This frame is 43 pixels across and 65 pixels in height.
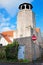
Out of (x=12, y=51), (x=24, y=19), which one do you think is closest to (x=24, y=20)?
(x=24, y=19)

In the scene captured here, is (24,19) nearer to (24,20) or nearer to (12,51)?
(24,20)

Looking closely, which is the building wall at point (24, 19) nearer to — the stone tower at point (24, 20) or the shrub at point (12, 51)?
the stone tower at point (24, 20)

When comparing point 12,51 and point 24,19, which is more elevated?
point 24,19

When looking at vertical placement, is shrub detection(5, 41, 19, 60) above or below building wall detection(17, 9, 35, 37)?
below

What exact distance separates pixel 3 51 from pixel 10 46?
1385 mm

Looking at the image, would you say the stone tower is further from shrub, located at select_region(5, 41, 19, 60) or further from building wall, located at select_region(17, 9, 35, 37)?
shrub, located at select_region(5, 41, 19, 60)

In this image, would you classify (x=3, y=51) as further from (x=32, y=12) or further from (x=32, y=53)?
(x=32, y=12)

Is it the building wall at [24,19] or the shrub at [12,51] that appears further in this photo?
the building wall at [24,19]

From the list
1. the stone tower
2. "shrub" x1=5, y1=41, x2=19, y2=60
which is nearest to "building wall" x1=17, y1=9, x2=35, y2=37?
the stone tower

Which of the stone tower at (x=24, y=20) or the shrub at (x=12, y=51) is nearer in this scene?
the shrub at (x=12, y=51)

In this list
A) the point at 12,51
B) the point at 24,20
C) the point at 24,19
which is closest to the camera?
the point at 12,51

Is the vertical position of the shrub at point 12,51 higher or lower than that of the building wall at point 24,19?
lower

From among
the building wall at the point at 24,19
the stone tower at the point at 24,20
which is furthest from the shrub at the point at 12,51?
the building wall at the point at 24,19

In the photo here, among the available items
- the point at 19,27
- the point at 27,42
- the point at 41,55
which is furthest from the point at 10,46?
the point at 19,27
